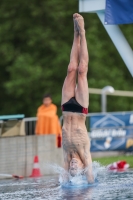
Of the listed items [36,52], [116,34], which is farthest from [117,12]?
[36,52]

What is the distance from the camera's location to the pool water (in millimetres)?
9836

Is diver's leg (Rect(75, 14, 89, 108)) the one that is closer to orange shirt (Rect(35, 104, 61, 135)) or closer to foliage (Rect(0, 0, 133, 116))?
orange shirt (Rect(35, 104, 61, 135))

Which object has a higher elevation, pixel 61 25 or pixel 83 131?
pixel 61 25

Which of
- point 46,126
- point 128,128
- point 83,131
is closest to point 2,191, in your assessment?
point 83,131

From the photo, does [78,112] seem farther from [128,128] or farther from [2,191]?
[128,128]

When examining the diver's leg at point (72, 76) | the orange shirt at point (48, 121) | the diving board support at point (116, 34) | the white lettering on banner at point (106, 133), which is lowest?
the white lettering on banner at point (106, 133)

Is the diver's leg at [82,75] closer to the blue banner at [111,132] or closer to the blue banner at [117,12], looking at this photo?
the blue banner at [117,12]

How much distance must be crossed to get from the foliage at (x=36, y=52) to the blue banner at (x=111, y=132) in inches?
298

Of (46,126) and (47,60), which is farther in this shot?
(47,60)

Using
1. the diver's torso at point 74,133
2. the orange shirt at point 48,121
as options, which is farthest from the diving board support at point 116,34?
the orange shirt at point 48,121

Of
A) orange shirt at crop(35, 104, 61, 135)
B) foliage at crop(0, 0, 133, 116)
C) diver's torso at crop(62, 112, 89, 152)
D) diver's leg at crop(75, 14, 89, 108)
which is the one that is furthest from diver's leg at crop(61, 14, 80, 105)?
foliage at crop(0, 0, 133, 116)

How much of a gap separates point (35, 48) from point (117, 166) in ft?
49.6

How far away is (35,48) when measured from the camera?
2995cm

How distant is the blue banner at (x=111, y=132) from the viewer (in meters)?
21.2
